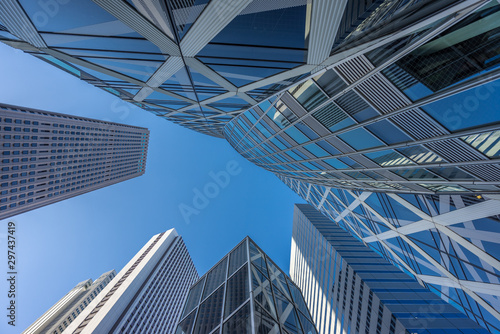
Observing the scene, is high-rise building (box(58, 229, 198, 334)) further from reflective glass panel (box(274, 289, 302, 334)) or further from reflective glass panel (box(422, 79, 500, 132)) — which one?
reflective glass panel (box(422, 79, 500, 132))

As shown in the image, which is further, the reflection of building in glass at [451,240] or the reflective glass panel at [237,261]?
the reflective glass panel at [237,261]

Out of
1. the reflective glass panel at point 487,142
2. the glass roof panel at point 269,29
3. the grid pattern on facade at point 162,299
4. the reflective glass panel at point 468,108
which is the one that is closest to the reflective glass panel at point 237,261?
the reflective glass panel at point 487,142

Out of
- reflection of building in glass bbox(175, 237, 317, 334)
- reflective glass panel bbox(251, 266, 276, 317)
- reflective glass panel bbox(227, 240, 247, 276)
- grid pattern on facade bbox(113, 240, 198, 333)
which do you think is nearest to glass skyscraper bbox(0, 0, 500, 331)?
reflection of building in glass bbox(175, 237, 317, 334)

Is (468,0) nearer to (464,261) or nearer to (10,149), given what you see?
(464,261)

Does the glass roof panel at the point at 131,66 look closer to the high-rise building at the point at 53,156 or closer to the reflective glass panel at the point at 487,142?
the reflective glass panel at the point at 487,142

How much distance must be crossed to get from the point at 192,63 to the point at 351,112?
7161 mm

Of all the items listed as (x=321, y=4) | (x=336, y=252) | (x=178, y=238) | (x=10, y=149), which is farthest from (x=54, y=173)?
(x=321, y=4)

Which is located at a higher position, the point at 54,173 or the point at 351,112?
the point at 54,173

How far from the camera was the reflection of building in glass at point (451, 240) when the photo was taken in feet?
38.8

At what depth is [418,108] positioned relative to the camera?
7.15 m

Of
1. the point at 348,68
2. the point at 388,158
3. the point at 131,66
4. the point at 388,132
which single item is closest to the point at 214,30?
the point at 131,66

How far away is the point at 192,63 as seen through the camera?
6.30 metres

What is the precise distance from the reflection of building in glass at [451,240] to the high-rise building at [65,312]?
444 feet

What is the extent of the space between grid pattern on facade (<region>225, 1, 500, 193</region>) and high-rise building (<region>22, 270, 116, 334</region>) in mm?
137943
